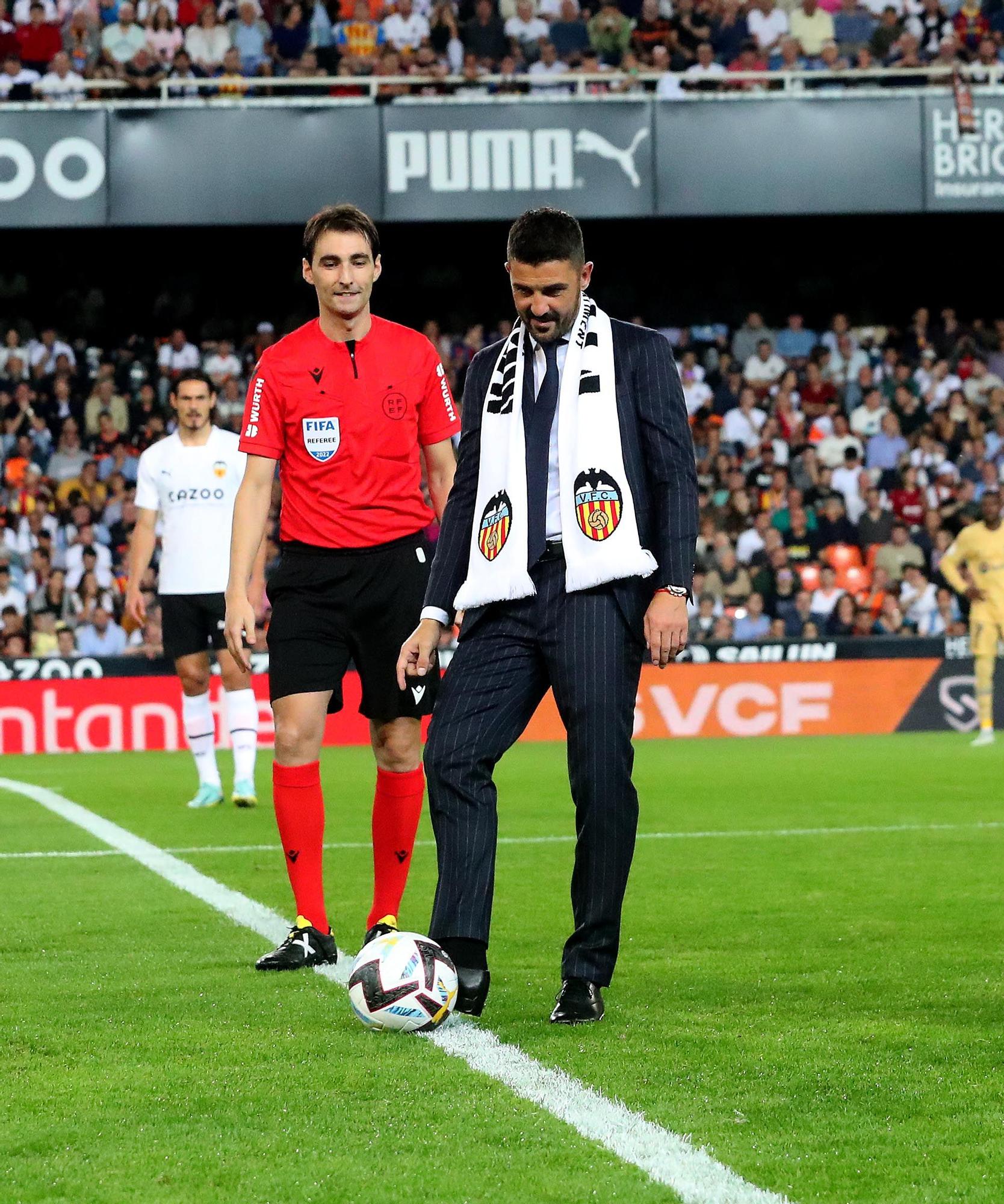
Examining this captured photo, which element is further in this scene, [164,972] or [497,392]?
[164,972]

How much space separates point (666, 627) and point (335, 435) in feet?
5.18

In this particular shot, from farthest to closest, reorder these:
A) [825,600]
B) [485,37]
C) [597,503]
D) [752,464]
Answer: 1. [485,37]
2. [752,464]
3. [825,600]
4. [597,503]

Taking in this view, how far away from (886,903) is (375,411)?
2.63 metres

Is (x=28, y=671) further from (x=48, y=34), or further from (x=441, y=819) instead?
(x=441, y=819)

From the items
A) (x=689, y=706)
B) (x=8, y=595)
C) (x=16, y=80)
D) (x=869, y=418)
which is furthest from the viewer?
(x=869, y=418)

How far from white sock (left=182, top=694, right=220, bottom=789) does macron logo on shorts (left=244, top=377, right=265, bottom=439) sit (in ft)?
16.7

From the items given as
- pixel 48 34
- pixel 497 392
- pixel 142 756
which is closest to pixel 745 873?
pixel 497 392

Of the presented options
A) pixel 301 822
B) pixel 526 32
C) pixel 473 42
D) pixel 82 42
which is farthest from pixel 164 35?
pixel 301 822

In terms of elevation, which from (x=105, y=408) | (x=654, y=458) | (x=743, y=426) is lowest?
(x=654, y=458)

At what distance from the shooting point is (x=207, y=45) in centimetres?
2150

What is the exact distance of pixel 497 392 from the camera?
4680 millimetres

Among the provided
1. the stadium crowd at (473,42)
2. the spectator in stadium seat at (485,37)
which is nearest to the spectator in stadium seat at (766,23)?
the stadium crowd at (473,42)

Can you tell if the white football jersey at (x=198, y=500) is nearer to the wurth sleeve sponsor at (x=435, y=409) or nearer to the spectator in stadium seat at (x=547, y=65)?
the wurth sleeve sponsor at (x=435, y=409)

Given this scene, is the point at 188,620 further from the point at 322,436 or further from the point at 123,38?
the point at 123,38
